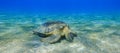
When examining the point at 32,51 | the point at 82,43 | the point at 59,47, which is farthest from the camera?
the point at 82,43

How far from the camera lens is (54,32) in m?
6.60

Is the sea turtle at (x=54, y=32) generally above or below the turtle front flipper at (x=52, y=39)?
above

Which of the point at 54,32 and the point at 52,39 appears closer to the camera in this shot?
the point at 52,39

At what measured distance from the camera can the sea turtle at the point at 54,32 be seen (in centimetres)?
640

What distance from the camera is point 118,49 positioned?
5957mm

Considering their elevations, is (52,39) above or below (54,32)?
below

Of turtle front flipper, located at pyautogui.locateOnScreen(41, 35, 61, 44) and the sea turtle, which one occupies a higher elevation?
the sea turtle

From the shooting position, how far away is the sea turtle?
6.40 metres

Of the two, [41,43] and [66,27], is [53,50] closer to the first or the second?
[41,43]

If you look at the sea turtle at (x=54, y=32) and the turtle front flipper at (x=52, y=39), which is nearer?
the turtle front flipper at (x=52, y=39)

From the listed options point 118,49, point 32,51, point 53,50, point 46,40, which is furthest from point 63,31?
point 118,49

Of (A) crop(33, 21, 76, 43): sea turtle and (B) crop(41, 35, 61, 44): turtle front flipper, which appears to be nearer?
(B) crop(41, 35, 61, 44): turtle front flipper

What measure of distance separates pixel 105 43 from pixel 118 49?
0.74 m

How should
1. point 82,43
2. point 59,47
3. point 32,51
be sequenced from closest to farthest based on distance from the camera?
point 32,51 → point 59,47 → point 82,43
